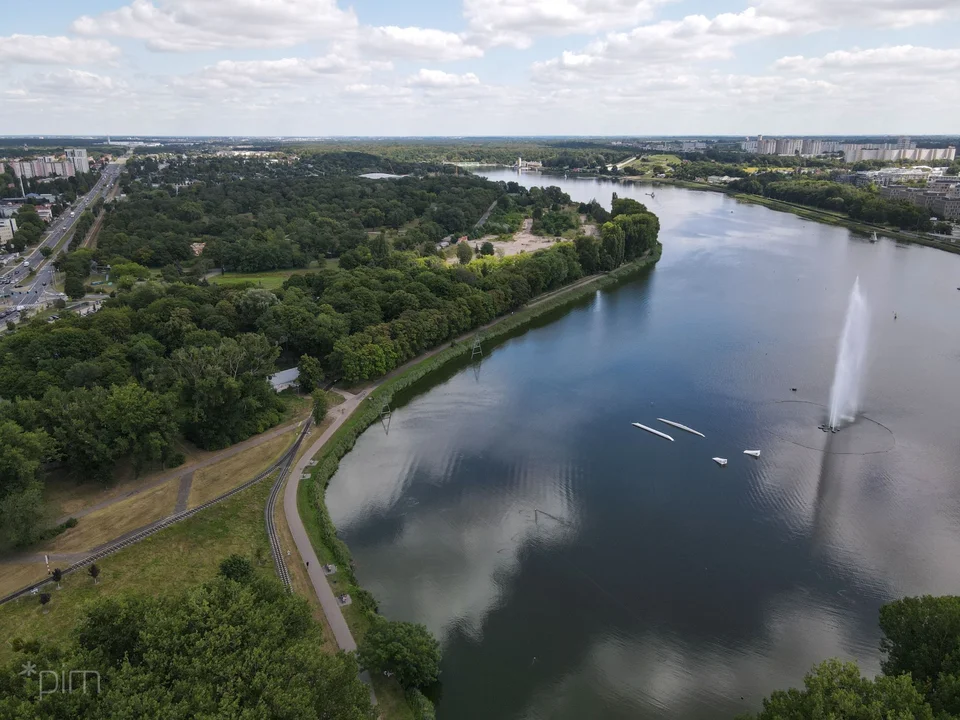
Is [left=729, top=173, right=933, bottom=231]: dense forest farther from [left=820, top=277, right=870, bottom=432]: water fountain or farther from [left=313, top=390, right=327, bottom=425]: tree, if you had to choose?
[left=313, top=390, right=327, bottom=425]: tree

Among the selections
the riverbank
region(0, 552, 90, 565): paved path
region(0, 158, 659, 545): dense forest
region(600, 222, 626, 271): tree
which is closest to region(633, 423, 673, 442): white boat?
region(0, 158, 659, 545): dense forest

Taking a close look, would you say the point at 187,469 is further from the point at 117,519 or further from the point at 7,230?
the point at 7,230

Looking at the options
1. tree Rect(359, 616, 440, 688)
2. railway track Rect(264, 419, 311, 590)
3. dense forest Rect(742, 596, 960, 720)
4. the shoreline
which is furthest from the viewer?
the shoreline

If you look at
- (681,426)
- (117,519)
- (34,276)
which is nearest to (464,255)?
(681,426)

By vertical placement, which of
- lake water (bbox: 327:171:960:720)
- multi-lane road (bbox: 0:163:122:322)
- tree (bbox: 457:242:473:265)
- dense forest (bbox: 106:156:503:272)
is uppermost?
dense forest (bbox: 106:156:503:272)

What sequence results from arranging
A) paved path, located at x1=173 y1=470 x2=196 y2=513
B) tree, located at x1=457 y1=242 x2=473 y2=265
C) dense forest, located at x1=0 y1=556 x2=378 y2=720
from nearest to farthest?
dense forest, located at x1=0 y1=556 x2=378 y2=720 → paved path, located at x1=173 y1=470 x2=196 y2=513 → tree, located at x1=457 y1=242 x2=473 y2=265
